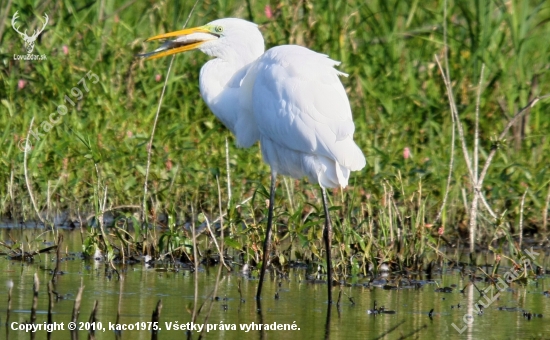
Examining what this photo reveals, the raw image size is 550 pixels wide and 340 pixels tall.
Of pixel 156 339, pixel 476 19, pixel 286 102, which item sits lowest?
pixel 156 339

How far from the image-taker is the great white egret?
4957mm

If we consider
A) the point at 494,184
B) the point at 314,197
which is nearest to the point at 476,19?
the point at 494,184

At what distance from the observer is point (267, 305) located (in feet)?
15.4

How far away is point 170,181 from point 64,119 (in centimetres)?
133

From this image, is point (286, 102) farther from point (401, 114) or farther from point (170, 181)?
point (401, 114)

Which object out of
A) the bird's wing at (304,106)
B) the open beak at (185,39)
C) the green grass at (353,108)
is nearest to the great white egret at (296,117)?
the bird's wing at (304,106)

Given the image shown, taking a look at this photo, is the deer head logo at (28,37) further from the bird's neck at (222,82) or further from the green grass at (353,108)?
the bird's neck at (222,82)

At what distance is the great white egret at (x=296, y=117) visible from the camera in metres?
4.96

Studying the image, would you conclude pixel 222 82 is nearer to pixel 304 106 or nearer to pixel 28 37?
pixel 304 106

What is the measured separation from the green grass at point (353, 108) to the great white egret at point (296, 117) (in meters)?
0.35

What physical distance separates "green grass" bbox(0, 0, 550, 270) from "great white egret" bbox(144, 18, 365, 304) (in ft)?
1.13

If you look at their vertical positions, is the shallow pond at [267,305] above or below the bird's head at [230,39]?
below

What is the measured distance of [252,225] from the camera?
17.6ft

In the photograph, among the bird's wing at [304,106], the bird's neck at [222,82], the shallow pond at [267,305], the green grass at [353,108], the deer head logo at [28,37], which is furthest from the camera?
the deer head logo at [28,37]
